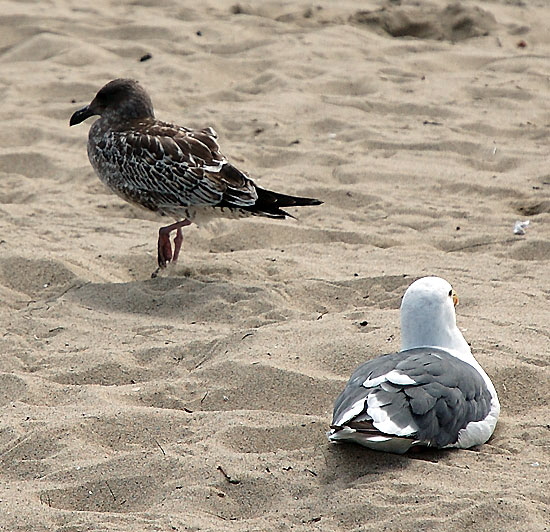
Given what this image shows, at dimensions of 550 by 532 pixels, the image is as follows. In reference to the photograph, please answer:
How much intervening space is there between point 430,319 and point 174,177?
2.44m

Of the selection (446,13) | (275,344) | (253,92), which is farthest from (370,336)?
(446,13)

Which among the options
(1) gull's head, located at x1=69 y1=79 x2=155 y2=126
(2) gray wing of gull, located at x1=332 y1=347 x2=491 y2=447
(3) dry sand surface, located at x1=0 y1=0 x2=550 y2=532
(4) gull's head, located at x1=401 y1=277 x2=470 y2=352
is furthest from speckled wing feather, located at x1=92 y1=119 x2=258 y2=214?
(2) gray wing of gull, located at x1=332 y1=347 x2=491 y2=447

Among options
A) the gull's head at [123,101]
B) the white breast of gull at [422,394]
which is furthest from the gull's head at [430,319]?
the gull's head at [123,101]

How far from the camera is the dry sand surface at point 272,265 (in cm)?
358

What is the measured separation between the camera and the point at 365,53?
9.87m

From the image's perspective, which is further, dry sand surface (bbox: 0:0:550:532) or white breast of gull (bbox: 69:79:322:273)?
white breast of gull (bbox: 69:79:322:273)

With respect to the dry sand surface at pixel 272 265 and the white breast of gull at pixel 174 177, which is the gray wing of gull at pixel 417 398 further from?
the white breast of gull at pixel 174 177

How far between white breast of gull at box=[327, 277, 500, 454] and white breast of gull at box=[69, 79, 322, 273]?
6.76 feet

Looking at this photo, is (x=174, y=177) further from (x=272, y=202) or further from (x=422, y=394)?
(x=422, y=394)

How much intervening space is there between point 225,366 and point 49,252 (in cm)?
195

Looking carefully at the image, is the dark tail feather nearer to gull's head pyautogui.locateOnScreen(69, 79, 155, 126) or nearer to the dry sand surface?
the dry sand surface

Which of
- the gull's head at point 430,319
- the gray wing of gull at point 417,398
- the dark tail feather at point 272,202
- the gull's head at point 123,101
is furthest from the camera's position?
the gull's head at point 123,101

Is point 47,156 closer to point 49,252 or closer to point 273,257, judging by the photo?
point 49,252

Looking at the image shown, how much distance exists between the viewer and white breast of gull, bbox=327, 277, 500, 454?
351cm
